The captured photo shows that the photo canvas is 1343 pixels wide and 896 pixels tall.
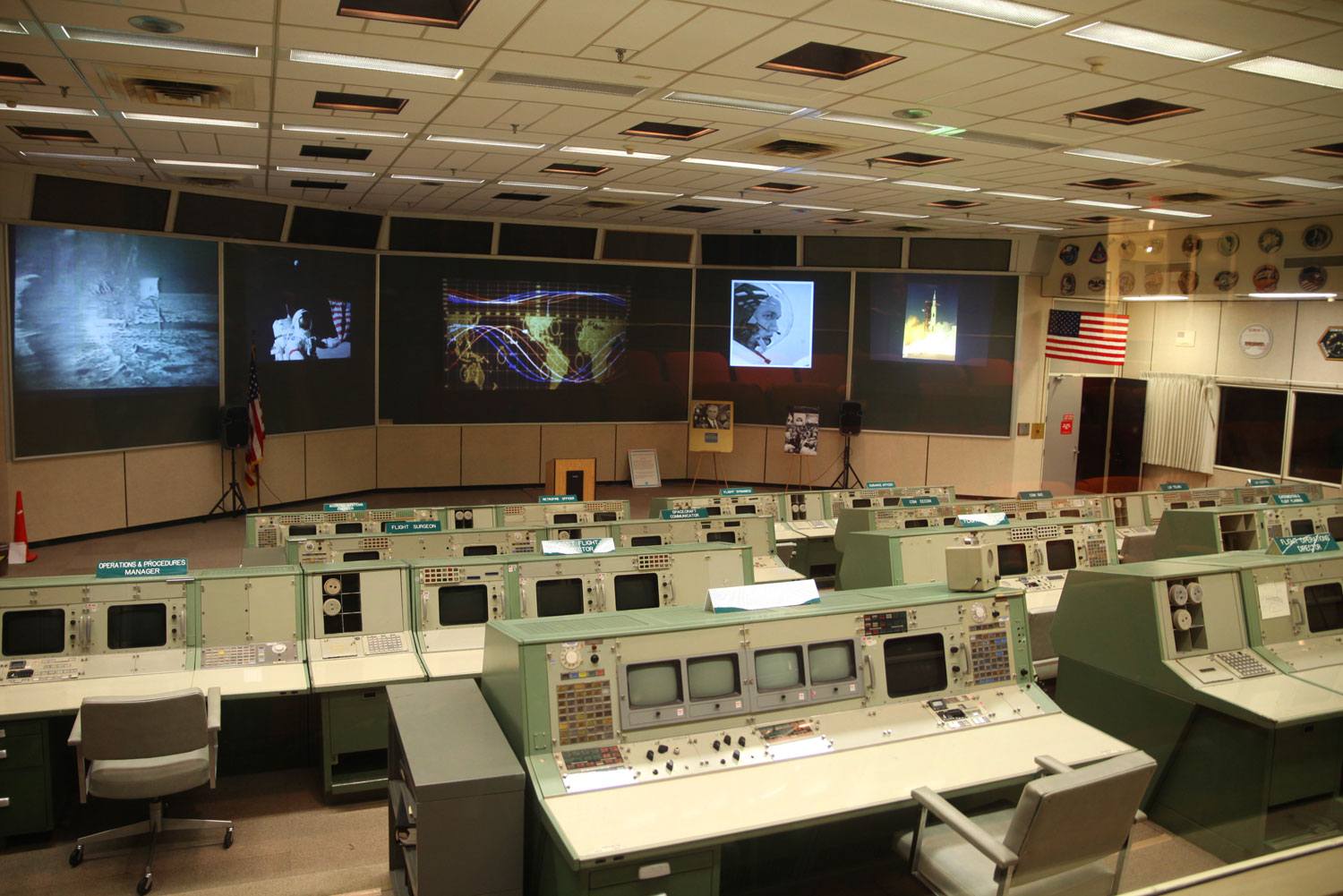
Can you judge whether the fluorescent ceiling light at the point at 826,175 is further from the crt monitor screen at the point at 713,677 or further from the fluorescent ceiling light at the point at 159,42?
the crt monitor screen at the point at 713,677

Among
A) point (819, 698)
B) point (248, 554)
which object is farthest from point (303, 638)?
point (819, 698)

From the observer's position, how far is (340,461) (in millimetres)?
11906

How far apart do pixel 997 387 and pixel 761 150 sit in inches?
271

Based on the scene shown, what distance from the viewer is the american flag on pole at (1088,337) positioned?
12750 millimetres

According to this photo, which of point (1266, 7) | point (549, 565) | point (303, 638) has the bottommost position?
point (303, 638)

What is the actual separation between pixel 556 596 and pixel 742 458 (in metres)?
9.04

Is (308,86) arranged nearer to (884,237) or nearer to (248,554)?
(248,554)

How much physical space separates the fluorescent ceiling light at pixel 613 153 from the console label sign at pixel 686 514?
305 centimetres

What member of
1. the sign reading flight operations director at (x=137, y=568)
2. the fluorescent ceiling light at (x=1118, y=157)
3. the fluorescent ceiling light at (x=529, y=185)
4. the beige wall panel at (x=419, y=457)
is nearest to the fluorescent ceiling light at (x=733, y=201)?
the fluorescent ceiling light at (x=529, y=185)

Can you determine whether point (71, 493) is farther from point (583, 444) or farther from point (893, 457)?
point (893, 457)

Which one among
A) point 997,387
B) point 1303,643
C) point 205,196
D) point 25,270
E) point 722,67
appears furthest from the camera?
point 997,387

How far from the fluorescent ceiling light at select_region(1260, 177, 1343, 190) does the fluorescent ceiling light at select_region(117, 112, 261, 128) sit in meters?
8.12

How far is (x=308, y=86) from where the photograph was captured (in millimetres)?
5605

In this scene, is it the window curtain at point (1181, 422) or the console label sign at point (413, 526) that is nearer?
the console label sign at point (413, 526)
